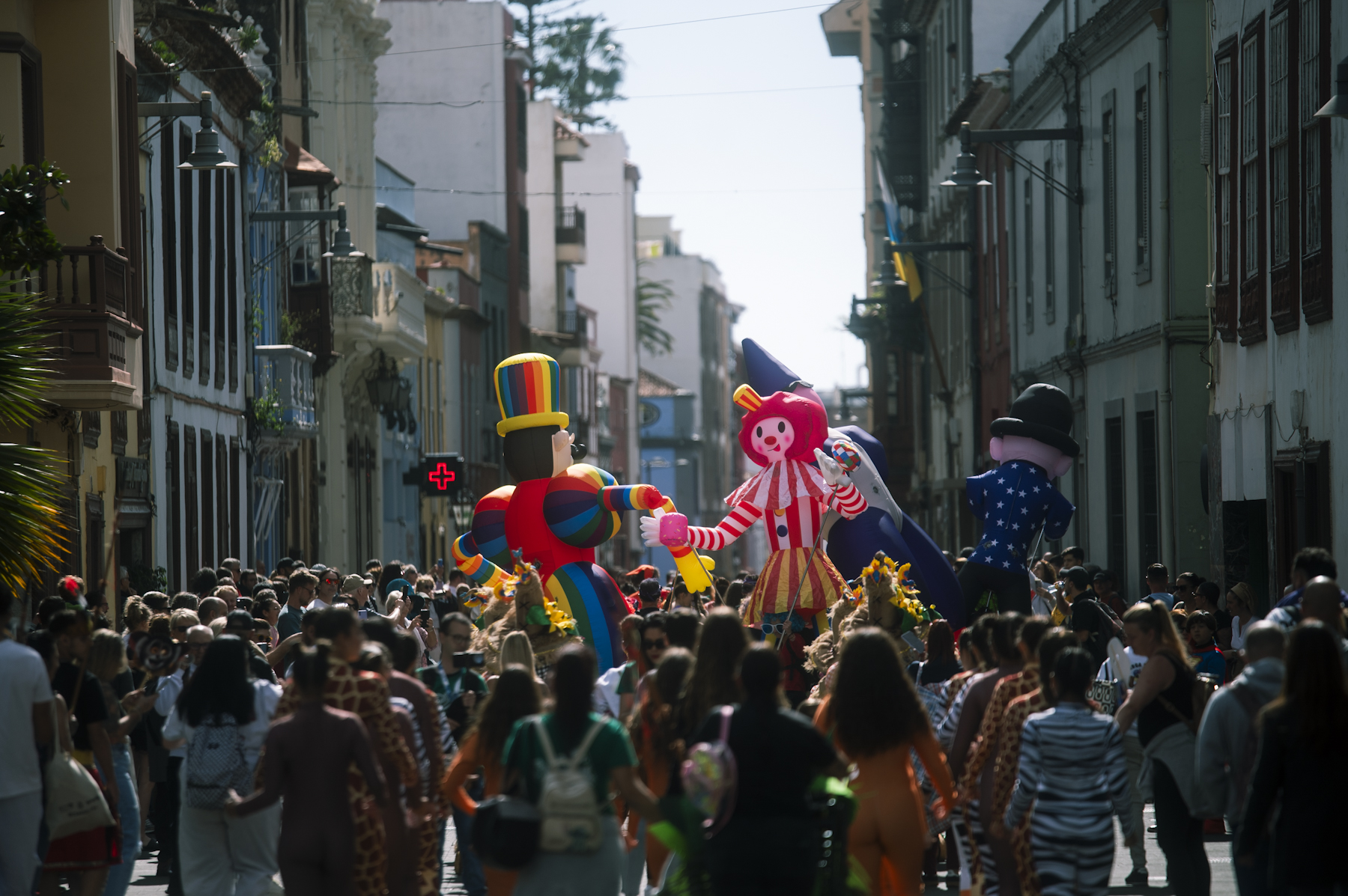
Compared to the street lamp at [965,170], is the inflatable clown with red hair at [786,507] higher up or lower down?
lower down

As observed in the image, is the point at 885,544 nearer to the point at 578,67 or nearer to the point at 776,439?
the point at 776,439

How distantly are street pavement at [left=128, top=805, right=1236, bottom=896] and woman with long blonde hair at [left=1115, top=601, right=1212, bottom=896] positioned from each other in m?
0.89

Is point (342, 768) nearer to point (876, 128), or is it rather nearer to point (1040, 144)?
point (1040, 144)

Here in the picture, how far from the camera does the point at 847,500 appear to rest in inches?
680

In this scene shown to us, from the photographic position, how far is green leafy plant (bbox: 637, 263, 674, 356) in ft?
315

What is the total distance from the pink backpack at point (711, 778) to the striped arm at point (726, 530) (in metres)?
8.94

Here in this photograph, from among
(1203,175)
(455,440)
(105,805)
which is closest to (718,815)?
(105,805)

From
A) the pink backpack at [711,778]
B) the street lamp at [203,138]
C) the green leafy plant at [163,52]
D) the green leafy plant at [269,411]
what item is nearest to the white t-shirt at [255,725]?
the pink backpack at [711,778]

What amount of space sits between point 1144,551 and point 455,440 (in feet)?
104

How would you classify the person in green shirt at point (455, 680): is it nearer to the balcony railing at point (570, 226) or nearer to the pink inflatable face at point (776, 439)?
the pink inflatable face at point (776, 439)

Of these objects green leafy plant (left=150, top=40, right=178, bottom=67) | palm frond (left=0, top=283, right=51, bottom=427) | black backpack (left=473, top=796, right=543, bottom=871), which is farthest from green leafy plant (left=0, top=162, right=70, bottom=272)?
green leafy plant (left=150, top=40, right=178, bottom=67)

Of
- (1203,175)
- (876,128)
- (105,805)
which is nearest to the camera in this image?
(105,805)

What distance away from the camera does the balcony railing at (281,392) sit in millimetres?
31875

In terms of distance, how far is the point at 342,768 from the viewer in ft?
27.6
